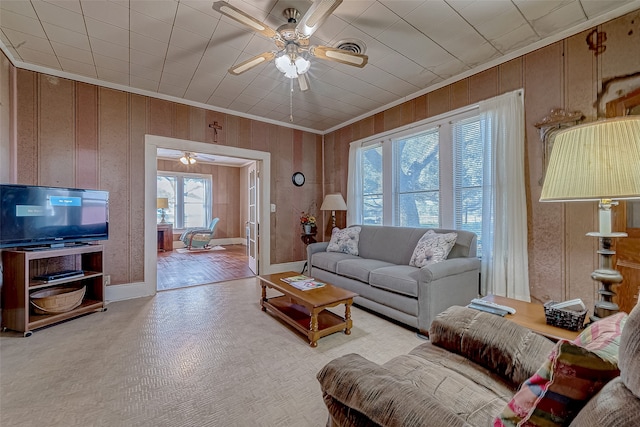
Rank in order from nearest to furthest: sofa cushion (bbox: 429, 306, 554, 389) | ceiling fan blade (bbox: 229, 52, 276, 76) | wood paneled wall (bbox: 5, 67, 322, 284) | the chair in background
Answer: sofa cushion (bbox: 429, 306, 554, 389) < ceiling fan blade (bbox: 229, 52, 276, 76) < wood paneled wall (bbox: 5, 67, 322, 284) < the chair in background

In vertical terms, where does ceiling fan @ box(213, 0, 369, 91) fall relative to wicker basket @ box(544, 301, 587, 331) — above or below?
above

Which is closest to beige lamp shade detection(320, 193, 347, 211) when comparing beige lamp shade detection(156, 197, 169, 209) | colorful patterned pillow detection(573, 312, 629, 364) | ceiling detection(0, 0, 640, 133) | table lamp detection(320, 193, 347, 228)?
table lamp detection(320, 193, 347, 228)

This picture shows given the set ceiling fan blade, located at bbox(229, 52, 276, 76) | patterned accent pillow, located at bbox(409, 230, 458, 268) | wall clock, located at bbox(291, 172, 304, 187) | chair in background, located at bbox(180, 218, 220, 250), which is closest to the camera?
ceiling fan blade, located at bbox(229, 52, 276, 76)

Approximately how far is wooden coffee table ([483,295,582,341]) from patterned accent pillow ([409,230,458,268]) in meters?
0.81

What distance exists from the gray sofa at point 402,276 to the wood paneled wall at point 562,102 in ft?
1.98

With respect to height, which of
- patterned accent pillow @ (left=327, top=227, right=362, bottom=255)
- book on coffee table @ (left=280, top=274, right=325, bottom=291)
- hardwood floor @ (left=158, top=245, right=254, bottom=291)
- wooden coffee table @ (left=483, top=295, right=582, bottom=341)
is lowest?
hardwood floor @ (left=158, top=245, right=254, bottom=291)

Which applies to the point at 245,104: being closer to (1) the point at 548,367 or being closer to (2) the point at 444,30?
(2) the point at 444,30

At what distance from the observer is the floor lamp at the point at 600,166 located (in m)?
1.14

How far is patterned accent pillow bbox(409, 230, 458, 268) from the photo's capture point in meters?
2.83

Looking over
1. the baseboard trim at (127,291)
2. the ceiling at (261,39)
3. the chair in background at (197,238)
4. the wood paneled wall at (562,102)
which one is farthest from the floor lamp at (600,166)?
the chair in background at (197,238)

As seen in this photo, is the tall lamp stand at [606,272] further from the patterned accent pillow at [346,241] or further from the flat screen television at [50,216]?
the flat screen television at [50,216]

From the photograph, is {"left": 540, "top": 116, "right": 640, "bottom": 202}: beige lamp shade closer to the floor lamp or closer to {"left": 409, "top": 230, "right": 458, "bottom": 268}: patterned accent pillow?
the floor lamp

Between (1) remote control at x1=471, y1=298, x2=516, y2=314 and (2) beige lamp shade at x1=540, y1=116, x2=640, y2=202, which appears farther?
(1) remote control at x1=471, y1=298, x2=516, y2=314

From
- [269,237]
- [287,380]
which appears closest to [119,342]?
[287,380]
